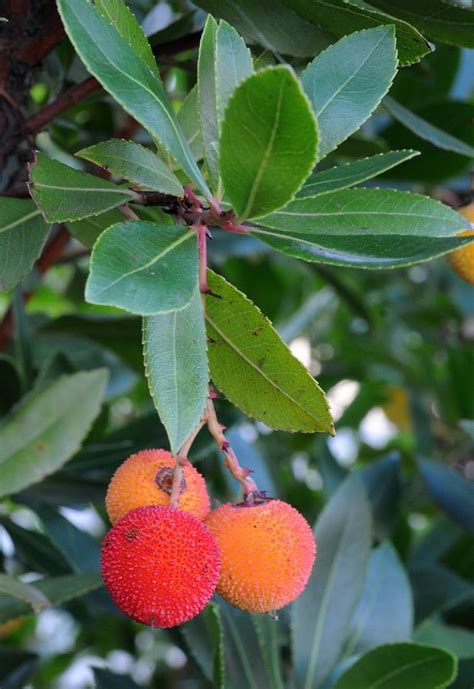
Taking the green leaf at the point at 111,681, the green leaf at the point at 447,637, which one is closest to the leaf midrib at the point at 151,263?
the green leaf at the point at 111,681

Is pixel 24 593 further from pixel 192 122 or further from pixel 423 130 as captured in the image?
pixel 423 130

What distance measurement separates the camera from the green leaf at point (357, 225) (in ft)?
2.24

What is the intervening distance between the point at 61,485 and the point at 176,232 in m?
0.59

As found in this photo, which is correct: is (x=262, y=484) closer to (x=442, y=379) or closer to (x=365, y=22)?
(x=365, y=22)

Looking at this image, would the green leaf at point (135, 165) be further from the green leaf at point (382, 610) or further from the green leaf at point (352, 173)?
the green leaf at point (382, 610)

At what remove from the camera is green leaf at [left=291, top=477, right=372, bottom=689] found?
3.67 feet

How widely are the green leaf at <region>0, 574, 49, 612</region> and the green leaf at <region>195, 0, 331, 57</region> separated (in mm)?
559

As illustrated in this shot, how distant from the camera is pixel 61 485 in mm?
1179

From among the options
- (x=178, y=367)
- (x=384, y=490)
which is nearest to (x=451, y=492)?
(x=384, y=490)

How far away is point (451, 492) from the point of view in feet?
4.44

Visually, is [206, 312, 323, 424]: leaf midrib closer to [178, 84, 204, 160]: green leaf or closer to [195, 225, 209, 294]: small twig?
[195, 225, 209, 294]: small twig

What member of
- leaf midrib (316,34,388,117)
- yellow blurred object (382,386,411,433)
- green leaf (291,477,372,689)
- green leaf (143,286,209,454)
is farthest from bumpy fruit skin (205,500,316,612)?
yellow blurred object (382,386,411,433)

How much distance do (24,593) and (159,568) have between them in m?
0.31

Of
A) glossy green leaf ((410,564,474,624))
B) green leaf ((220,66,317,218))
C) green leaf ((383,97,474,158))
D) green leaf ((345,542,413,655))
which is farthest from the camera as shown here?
glossy green leaf ((410,564,474,624))
